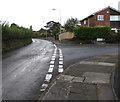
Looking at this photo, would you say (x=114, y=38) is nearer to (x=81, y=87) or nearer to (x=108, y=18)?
(x=108, y=18)

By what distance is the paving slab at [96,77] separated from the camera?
7.25m

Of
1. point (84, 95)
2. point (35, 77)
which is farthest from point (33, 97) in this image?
point (35, 77)

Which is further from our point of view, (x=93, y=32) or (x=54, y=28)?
(x=54, y=28)

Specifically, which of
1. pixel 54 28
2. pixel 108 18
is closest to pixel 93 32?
pixel 108 18

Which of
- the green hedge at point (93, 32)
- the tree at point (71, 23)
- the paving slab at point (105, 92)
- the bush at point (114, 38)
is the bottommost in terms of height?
the paving slab at point (105, 92)

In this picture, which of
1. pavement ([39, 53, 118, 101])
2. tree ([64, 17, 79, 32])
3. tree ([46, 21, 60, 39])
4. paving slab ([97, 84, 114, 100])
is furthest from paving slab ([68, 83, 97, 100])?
tree ([64, 17, 79, 32])

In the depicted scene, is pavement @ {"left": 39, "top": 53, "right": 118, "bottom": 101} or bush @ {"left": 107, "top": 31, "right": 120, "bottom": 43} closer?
pavement @ {"left": 39, "top": 53, "right": 118, "bottom": 101}

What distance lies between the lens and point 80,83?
7.03 meters

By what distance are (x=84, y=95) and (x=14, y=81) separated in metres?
2.97

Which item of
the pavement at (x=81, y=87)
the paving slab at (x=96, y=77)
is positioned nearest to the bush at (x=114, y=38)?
the pavement at (x=81, y=87)

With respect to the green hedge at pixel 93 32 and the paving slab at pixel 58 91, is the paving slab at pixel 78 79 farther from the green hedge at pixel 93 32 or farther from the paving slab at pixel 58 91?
the green hedge at pixel 93 32

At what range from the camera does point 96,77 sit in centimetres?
785

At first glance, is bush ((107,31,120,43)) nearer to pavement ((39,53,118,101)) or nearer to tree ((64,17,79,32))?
pavement ((39,53,118,101))

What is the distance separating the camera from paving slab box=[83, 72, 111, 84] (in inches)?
285
